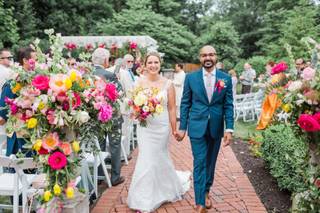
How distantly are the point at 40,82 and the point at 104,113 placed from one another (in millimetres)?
657

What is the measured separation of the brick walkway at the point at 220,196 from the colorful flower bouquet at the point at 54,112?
5.08 feet

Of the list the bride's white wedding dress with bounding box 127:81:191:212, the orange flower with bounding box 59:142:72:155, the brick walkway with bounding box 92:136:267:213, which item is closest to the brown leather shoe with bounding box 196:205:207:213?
the brick walkway with bounding box 92:136:267:213

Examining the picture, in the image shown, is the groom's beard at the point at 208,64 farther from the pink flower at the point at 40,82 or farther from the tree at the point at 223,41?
the tree at the point at 223,41

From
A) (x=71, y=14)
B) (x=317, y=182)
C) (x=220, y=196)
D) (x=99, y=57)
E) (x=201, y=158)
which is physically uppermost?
(x=71, y=14)

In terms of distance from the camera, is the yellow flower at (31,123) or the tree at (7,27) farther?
the tree at (7,27)

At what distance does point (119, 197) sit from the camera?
513cm

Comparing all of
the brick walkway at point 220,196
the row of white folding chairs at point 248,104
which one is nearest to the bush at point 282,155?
the brick walkway at point 220,196

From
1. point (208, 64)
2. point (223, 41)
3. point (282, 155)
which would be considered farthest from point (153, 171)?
point (223, 41)

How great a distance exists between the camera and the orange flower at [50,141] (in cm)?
310

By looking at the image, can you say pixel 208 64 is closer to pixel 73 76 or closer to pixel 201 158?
pixel 201 158

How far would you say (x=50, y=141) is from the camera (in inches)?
123

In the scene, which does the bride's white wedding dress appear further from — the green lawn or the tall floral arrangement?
the green lawn

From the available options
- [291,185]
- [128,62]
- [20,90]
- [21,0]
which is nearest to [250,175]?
[291,185]

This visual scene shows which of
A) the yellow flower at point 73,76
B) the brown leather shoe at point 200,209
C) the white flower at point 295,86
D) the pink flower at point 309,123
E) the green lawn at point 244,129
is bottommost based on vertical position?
the green lawn at point 244,129
